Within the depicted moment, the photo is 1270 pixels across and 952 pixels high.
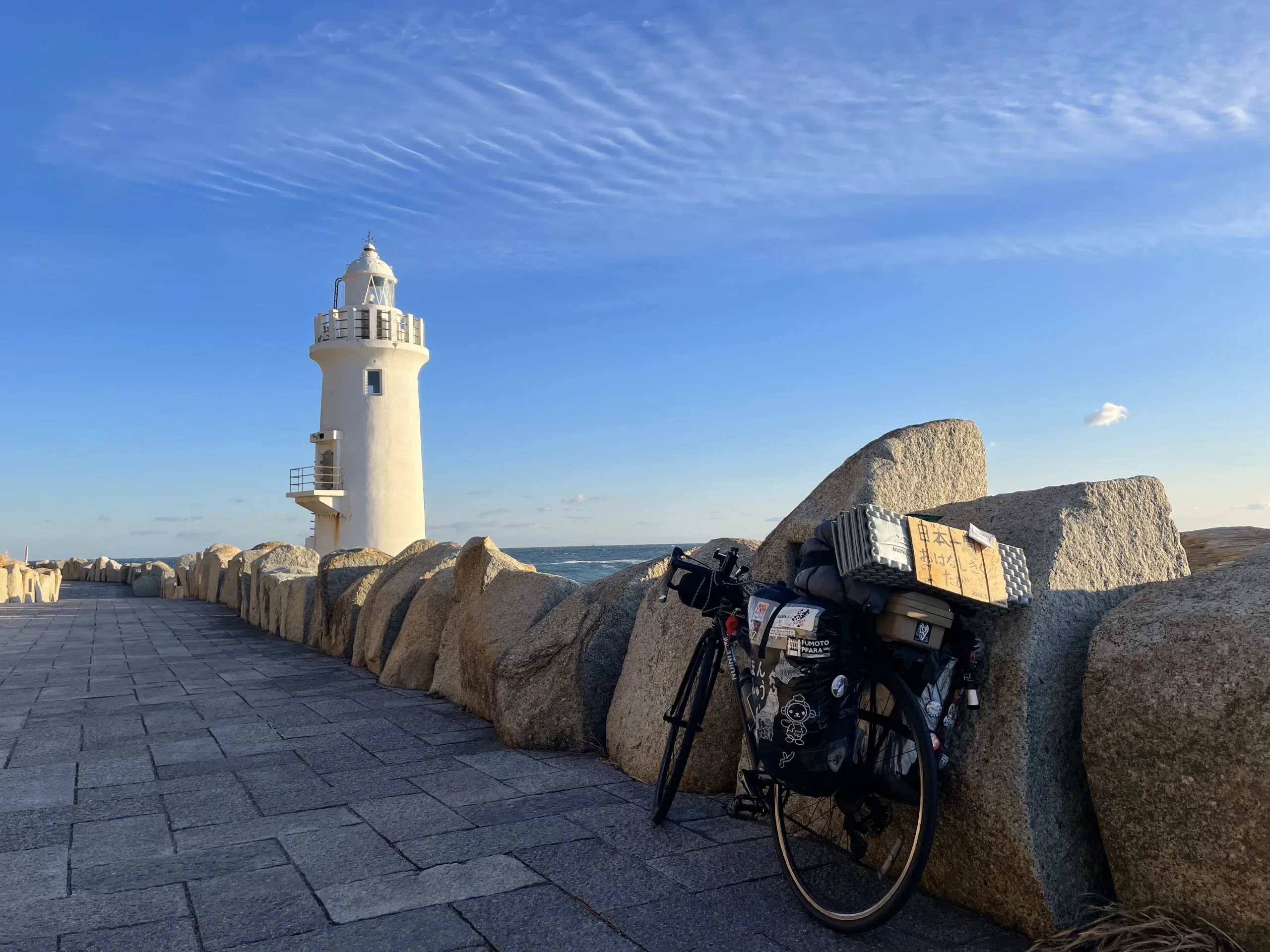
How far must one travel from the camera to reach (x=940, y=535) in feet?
9.02

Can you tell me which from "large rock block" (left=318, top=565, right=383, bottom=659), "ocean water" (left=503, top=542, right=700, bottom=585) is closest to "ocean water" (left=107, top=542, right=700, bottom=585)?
"ocean water" (left=503, top=542, right=700, bottom=585)

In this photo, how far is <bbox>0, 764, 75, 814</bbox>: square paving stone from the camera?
416 cm

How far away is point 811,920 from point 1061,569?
4.30ft

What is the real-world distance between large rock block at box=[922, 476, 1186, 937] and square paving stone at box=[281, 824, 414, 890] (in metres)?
1.84

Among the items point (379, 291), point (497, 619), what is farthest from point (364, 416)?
point (497, 619)

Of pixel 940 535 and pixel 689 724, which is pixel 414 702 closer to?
pixel 689 724

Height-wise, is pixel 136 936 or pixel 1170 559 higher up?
pixel 1170 559

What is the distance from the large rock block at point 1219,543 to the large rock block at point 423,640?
4863 millimetres

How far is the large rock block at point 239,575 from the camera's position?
16.0 m

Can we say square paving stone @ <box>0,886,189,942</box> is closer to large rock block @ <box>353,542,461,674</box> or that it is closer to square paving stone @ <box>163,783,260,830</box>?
square paving stone @ <box>163,783,260,830</box>

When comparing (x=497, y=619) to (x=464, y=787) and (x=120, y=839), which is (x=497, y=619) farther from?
(x=120, y=839)

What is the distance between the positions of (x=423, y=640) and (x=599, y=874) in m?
4.27

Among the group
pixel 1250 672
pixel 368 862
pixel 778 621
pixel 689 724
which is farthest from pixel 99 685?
pixel 1250 672

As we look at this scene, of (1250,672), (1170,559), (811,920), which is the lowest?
(811,920)
